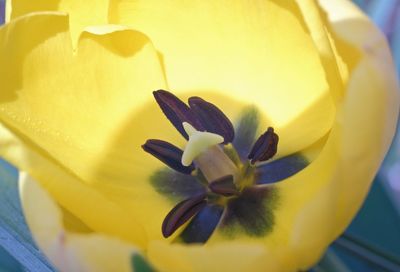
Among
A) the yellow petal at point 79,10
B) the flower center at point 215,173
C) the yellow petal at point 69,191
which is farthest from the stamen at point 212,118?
the yellow petal at point 69,191

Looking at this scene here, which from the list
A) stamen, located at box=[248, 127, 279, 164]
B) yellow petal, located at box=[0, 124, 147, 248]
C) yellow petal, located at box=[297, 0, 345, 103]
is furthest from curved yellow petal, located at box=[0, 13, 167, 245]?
yellow petal, located at box=[297, 0, 345, 103]

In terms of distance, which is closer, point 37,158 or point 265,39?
point 37,158

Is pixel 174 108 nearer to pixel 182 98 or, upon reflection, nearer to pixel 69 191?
pixel 182 98

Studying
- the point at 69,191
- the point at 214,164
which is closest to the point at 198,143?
the point at 214,164

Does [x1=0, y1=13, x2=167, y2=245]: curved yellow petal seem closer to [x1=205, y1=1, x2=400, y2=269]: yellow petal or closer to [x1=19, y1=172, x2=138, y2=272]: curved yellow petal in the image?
[x1=19, y1=172, x2=138, y2=272]: curved yellow petal

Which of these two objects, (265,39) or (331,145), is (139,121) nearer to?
(265,39)

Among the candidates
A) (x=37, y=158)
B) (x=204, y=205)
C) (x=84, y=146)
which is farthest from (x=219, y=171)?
(x=37, y=158)

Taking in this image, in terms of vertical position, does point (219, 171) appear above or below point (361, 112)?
below
